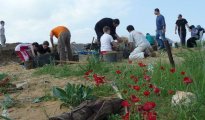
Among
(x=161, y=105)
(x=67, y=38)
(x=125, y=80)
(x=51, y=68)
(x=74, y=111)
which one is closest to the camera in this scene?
(x=74, y=111)

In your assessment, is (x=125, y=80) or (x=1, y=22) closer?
(x=125, y=80)

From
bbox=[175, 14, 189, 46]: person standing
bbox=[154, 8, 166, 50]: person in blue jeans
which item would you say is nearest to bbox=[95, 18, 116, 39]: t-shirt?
bbox=[154, 8, 166, 50]: person in blue jeans

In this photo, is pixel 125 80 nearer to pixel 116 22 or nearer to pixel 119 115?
pixel 119 115

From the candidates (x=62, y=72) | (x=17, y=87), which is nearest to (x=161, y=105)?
(x=17, y=87)

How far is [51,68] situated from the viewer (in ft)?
30.2

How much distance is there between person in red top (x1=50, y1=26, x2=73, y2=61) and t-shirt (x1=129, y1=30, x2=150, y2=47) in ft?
6.31

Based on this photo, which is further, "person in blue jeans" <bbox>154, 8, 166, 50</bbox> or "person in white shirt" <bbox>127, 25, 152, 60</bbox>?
"person in blue jeans" <bbox>154, 8, 166, 50</bbox>

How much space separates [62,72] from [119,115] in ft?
13.8

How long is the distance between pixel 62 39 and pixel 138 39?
2257 millimetres

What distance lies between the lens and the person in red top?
12070mm

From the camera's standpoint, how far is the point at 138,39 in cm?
1283

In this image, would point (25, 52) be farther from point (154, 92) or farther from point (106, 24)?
point (154, 92)

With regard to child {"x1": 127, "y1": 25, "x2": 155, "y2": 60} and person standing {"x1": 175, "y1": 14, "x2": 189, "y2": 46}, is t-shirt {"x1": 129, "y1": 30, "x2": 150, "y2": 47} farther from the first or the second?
person standing {"x1": 175, "y1": 14, "x2": 189, "y2": 46}

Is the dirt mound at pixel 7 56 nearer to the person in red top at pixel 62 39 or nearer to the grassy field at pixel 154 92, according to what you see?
the person in red top at pixel 62 39
